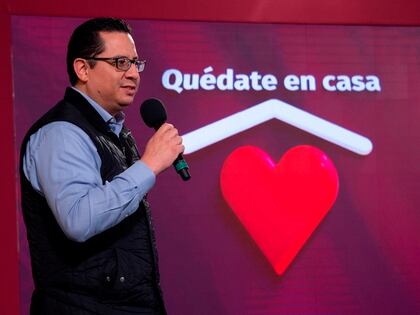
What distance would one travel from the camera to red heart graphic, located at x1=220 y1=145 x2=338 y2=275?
3.31 m

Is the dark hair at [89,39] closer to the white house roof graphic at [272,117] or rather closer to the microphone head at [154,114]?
the microphone head at [154,114]

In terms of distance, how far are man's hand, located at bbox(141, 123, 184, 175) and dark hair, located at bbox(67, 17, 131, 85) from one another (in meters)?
0.27

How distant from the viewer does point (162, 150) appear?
5.03 feet

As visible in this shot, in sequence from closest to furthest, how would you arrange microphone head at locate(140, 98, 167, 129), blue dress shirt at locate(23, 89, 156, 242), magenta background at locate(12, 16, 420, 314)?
blue dress shirt at locate(23, 89, 156, 242) < microphone head at locate(140, 98, 167, 129) < magenta background at locate(12, 16, 420, 314)

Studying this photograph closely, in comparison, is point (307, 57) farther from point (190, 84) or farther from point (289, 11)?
point (190, 84)

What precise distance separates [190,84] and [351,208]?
101 cm

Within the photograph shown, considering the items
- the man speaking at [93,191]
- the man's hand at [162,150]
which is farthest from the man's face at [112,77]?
the man's hand at [162,150]

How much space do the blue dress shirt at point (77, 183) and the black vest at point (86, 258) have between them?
0.13 feet

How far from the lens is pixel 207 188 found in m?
3.30

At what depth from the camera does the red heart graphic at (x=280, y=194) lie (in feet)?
10.9

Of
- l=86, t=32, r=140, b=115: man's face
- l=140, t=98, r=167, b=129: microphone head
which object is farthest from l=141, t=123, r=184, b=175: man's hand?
l=140, t=98, r=167, b=129: microphone head

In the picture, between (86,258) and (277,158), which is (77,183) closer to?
(86,258)

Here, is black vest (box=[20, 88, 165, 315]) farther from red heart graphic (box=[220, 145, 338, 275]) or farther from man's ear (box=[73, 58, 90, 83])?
red heart graphic (box=[220, 145, 338, 275])

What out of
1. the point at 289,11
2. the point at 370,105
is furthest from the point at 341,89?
the point at 289,11
